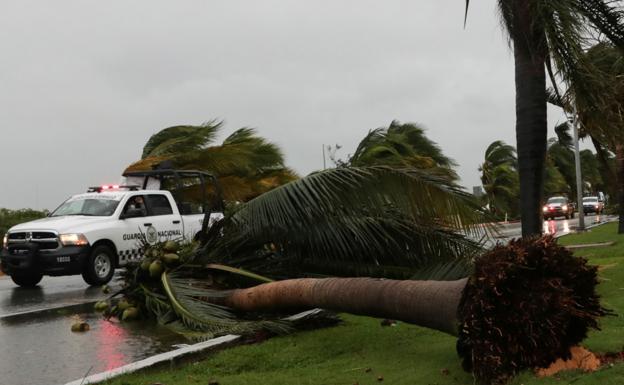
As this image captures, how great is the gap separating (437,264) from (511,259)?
2.55m

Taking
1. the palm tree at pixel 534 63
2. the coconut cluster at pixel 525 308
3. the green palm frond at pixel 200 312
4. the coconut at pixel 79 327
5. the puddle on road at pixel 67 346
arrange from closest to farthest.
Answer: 1. the coconut cluster at pixel 525 308
2. the puddle on road at pixel 67 346
3. the green palm frond at pixel 200 312
4. the palm tree at pixel 534 63
5. the coconut at pixel 79 327

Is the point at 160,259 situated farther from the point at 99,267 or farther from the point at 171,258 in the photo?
the point at 99,267

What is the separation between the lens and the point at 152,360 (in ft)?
17.4

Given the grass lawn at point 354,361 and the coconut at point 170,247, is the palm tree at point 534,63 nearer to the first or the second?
the grass lawn at point 354,361

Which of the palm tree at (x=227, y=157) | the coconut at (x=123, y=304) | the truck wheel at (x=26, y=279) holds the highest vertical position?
the palm tree at (x=227, y=157)

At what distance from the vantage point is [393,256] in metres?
6.77

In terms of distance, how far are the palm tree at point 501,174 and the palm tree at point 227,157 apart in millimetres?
21700

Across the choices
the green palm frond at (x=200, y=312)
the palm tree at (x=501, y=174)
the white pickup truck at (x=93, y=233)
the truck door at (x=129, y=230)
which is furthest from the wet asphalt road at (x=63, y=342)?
the palm tree at (x=501, y=174)

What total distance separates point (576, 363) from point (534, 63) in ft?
15.4

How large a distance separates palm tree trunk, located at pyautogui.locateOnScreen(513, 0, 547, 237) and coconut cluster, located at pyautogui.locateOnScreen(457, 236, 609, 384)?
3.93 meters

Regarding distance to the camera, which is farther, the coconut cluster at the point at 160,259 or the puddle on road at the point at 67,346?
the coconut cluster at the point at 160,259

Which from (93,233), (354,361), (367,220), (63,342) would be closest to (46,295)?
(93,233)

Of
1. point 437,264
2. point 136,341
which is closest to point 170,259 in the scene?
point 136,341

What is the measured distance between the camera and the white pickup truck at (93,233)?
11.6 meters
